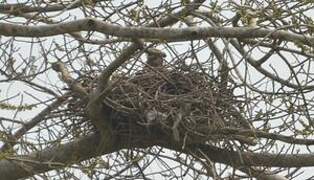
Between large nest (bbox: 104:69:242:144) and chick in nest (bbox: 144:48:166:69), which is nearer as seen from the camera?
large nest (bbox: 104:69:242:144)

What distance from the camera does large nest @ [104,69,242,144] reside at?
4.03 metres

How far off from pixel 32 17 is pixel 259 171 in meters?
1.87

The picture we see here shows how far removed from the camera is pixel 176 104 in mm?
4059

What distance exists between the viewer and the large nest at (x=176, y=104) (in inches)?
159

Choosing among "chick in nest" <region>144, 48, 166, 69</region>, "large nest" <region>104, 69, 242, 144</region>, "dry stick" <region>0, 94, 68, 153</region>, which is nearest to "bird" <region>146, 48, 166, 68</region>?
"chick in nest" <region>144, 48, 166, 69</region>

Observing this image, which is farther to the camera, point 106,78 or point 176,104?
point 176,104

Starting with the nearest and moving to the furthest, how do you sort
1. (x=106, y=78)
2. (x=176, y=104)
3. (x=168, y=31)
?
(x=168, y=31)
(x=106, y=78)
(x=176, y=104)

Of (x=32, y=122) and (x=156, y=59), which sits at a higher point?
(x=156, y=59)

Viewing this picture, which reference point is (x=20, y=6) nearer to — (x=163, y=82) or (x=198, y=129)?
(x=163, y=82)

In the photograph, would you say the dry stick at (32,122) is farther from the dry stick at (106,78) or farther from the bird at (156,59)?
the bird at (156,59)

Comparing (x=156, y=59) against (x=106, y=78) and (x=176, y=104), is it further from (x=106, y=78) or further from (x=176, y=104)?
(x=106, y=78)

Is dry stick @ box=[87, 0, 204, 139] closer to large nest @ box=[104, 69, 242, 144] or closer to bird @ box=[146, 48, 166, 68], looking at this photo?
large nest @ box=[104, 69, 242, 144]

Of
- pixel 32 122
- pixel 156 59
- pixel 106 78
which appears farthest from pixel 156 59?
pixel 32 122

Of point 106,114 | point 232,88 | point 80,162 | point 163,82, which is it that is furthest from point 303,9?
point 80,162
